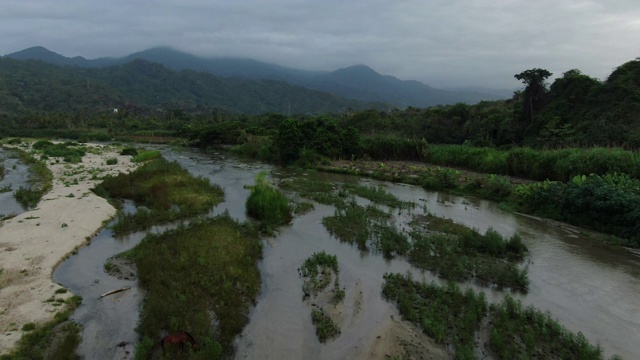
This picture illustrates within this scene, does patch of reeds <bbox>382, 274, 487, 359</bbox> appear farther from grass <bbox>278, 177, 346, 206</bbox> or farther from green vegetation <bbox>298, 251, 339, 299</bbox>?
grass <bbox>278, 177, 346, 206</bbox>

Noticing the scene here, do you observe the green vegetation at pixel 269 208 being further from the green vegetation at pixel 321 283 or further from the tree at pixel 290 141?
the tree at pixel 290 141

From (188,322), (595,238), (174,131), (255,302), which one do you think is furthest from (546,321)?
(174,131)

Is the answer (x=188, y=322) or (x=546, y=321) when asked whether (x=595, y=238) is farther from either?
(x=188, y=322)

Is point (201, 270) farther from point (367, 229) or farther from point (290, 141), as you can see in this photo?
point (290, 141)

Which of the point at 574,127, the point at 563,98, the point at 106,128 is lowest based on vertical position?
the point at 106,128

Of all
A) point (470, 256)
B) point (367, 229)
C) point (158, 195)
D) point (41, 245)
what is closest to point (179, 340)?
point (41, 245)

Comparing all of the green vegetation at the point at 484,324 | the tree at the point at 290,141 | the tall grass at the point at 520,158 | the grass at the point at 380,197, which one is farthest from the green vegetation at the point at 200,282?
the tree at the point at 290,141

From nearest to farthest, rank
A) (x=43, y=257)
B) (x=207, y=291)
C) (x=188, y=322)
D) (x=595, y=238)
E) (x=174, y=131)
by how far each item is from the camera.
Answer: (x=188, y=322) → (x=207, y=291) → (x=43, y=257) → (x=595, y=238) → (x=174, y=131)
